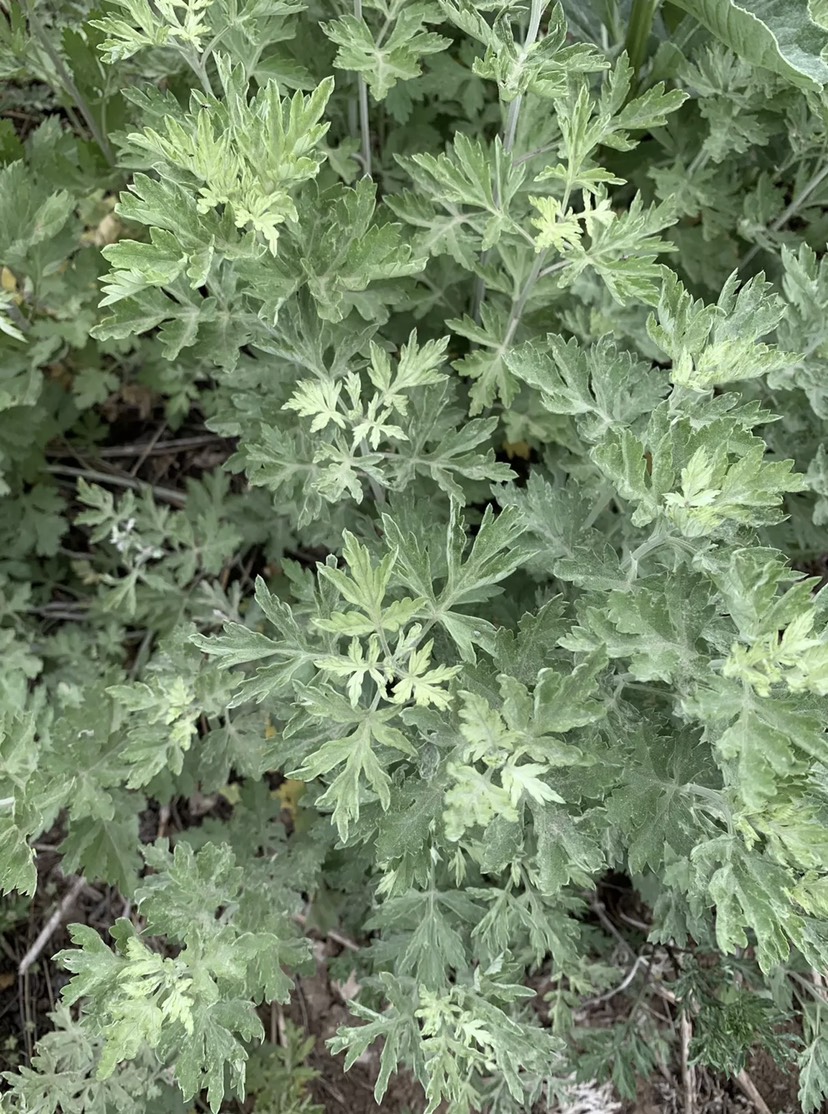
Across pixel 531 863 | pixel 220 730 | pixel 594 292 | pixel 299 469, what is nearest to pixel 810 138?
pixel 594 292

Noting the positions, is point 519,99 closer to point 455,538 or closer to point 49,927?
point 455,538

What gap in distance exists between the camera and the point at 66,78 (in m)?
2.44

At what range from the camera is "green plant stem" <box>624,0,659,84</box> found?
2319 mm

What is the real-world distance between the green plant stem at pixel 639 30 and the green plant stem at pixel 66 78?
1.56 m

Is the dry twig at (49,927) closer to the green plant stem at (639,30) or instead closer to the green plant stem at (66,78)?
the green plant stem at (66,78)

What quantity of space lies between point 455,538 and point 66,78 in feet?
6.13

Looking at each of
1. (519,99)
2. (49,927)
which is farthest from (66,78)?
(49,927)

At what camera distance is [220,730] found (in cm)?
234

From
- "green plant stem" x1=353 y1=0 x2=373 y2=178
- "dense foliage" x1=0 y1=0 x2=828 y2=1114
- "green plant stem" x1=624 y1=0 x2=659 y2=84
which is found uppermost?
"green plant stem" x1=624 y1=0 x2=659 y2=84

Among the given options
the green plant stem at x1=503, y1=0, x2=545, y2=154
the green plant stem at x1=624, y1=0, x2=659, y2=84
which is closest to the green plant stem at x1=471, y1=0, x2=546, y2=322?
the green plant stem at x1=503, y1=0, x2=545, y2=154

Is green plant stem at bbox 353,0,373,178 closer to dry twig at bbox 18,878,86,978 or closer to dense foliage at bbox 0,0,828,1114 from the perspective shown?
dense foliage at bbox 0,0,828,1114

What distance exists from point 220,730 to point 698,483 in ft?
4.80

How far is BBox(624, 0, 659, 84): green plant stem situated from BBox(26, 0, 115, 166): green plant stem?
1.56 m

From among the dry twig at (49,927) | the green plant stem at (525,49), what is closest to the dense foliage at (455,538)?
the green plant stem at (525,49)
